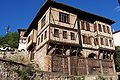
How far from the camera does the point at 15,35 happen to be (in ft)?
202

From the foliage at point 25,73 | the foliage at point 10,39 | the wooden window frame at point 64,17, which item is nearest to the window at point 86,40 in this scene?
the wooden window frame at point 64,17

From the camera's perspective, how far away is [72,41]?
25203 mm

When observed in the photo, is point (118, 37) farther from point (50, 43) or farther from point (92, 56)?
point (50, 43)

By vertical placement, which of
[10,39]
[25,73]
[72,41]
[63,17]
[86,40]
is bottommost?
[25,73]

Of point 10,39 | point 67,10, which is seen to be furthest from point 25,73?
point 10,39

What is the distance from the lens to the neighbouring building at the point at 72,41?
23.2 metres

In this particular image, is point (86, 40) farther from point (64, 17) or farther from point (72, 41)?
point (64, 17)

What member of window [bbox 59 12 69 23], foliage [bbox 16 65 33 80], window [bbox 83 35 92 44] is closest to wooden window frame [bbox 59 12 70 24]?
window [bbox 59 12 69 23]

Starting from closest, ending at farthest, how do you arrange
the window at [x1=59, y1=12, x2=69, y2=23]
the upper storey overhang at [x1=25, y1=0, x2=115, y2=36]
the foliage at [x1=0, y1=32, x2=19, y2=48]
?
1. the upper storey overhang at [x1=25, y1=0, x2=115, y2=36]
2. the window at [x1=59, y1=12, x2=69, y2=23]
3. the foliage at [x1=0, y1=32, x2=19, y2=48]

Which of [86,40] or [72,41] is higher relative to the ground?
[86,40]

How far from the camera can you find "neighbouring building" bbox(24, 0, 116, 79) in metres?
23.2

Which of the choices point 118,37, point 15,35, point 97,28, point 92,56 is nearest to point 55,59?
point 92,56

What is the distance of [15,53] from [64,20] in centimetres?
1406

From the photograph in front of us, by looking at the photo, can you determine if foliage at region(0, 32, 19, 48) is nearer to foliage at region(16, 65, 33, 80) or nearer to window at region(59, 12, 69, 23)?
window at region(59, 12, 69, 23)
